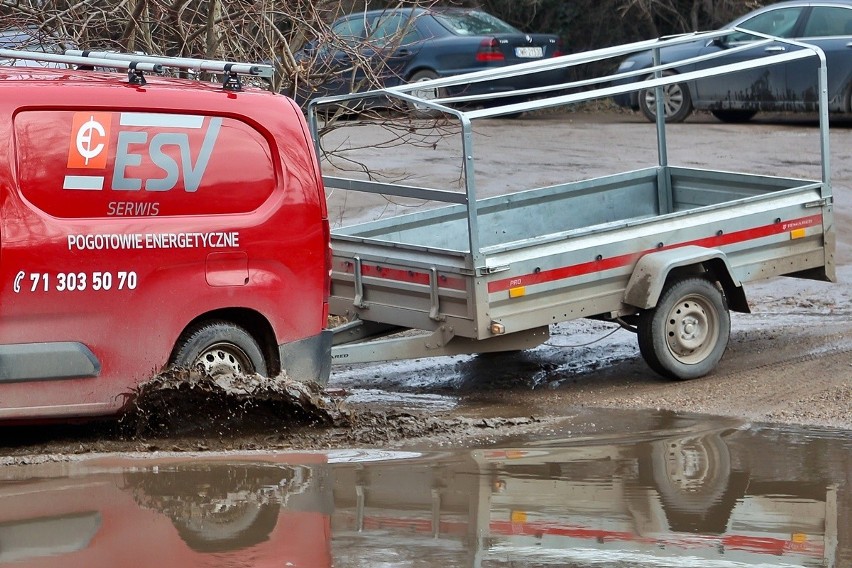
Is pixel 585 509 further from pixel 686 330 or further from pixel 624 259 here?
pixel 686 330

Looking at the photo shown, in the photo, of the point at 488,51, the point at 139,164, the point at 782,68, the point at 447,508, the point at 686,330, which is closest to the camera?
the point at 447,508

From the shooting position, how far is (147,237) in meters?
6.49

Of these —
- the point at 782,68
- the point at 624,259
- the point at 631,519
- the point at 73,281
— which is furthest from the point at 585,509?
the point at 782,68

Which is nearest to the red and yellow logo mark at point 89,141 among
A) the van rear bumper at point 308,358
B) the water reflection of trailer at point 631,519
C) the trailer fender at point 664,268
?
the van rear bumper at point 308,358

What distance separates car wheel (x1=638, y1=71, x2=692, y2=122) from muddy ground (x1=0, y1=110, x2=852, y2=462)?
443 centimetres

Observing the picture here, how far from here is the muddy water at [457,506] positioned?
5.21 meters

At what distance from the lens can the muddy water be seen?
17.1ft

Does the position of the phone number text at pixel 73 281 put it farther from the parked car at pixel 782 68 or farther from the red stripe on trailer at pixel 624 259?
the parked car at pixel 782 68

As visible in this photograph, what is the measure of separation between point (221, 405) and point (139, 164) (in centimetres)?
131

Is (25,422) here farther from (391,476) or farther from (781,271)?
(781,271)

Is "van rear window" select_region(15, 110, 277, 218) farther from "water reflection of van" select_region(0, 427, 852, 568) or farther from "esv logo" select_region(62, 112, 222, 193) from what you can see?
"water reflection of van" select_region(0, 427, 852, 568)

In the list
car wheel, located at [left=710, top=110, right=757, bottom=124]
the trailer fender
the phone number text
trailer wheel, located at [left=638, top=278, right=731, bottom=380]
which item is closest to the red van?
the phone number text

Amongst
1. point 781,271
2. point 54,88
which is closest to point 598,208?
point 781,271

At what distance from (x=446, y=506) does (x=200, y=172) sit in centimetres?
207
